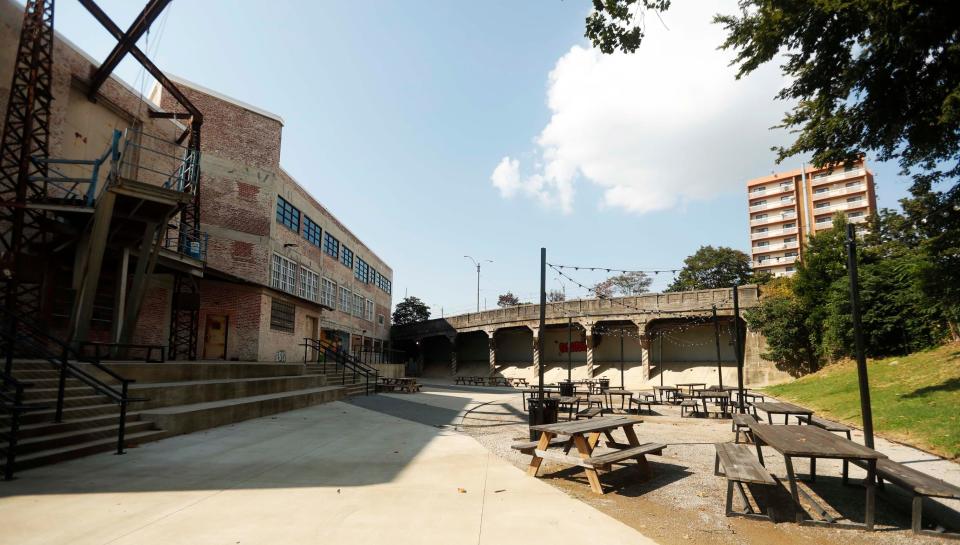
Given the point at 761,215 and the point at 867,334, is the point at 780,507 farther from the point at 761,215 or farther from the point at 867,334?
the point at 761,215

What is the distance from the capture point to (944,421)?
9781 mm

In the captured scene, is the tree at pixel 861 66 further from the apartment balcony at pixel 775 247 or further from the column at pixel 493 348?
the apartment balcony at pixel 775 247

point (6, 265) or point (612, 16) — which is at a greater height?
point (612, 16)

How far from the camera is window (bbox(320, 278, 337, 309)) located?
1111 inches

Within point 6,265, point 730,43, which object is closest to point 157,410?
point 6,265

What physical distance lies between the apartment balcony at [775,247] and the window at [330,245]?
6646cm

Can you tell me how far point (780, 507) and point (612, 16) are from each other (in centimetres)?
692

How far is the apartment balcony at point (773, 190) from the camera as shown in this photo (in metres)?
70.8

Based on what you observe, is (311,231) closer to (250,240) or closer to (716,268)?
(250,240)

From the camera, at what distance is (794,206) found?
70.1 meters

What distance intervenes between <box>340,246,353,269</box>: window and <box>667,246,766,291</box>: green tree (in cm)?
3776

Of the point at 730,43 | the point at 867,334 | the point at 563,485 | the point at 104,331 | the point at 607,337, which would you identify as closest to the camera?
the point at 563,485

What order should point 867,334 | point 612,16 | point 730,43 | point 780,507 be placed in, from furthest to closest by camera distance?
point 867,334 < point 730,43 < point 612,16 < point 780,507

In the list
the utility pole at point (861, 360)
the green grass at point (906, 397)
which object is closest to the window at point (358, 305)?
the green grass at point (906, 397)
